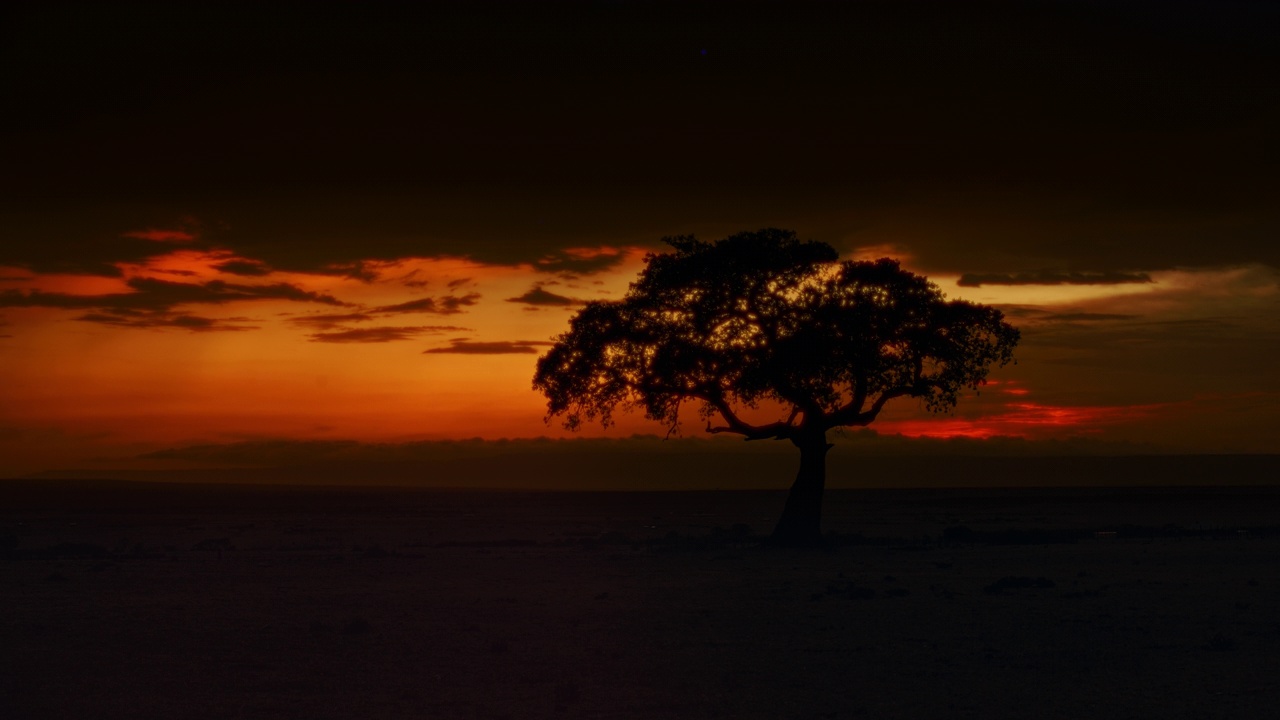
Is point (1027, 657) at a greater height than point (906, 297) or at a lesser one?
lesser

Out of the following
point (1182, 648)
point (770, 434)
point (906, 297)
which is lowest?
point (1182, 648)

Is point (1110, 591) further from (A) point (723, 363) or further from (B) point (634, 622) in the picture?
(A) point (723, 363)

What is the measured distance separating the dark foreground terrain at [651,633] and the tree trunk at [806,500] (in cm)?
202

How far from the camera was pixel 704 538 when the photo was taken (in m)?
52.8

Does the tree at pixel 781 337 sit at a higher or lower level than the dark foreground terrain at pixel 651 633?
higher

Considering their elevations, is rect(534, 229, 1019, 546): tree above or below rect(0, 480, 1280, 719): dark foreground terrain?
above

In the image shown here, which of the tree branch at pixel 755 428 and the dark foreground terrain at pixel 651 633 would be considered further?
the tree branch at pixel 755 428

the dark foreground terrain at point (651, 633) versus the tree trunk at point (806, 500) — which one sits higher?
the tree trunk at point (806, 500)

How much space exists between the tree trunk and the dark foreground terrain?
202 cm

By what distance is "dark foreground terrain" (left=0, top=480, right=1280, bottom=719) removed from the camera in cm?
1725

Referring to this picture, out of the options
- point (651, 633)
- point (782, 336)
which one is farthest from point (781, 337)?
point (651, 633)

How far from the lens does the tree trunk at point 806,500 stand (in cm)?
4694

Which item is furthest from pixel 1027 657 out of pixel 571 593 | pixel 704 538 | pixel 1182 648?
pixel 704 538

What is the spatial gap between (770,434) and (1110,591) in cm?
1757
